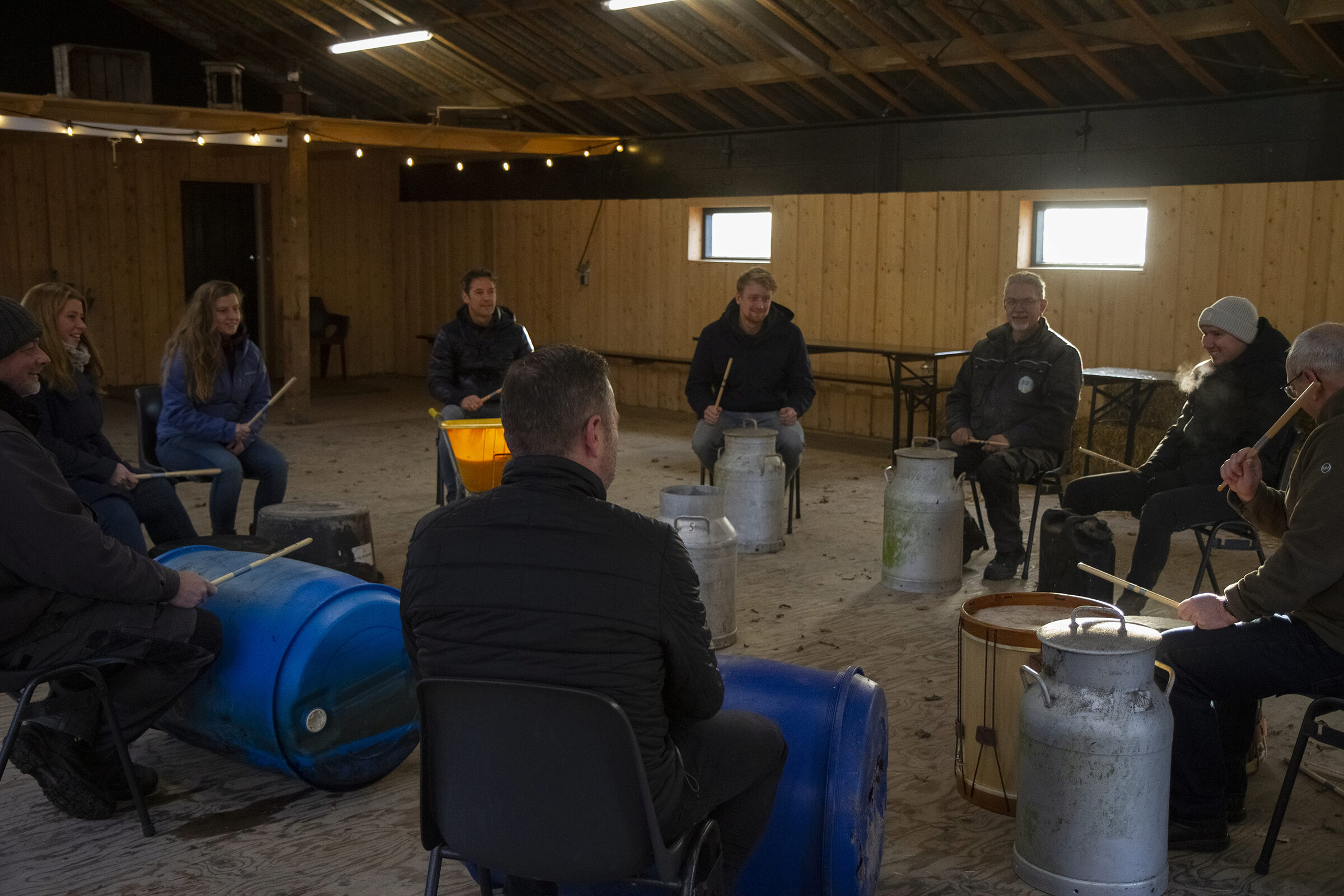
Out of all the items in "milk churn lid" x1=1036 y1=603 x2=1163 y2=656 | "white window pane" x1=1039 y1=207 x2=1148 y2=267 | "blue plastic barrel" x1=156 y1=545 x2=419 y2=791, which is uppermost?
"white window pane" x1=1039 y1=207 x2=1148 y2=267

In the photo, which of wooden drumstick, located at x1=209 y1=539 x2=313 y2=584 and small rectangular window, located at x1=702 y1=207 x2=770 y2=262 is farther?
small rectangular window, located at x1=702 y1=207 x2=770 y2=262

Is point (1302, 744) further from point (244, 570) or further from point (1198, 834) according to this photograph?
point (244, 570)

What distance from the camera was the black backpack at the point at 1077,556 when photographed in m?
4.57

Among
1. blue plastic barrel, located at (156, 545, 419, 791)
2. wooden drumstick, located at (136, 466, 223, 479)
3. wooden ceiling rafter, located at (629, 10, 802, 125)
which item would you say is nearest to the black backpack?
blue plastic barrel, located at (156, 545, 419, 791)

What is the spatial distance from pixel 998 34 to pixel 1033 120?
97 cm

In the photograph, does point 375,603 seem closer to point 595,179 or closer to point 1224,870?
point 1224,870

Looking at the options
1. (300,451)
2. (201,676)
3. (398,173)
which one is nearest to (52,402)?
(201,676)

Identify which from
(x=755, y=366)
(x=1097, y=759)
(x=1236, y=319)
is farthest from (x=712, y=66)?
(x=1097, y=759)

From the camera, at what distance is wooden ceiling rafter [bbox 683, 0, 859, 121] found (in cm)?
919

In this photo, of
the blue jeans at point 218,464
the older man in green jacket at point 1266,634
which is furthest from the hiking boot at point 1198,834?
the blue jeans at point 218,464

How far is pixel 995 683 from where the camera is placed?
3.23 metres

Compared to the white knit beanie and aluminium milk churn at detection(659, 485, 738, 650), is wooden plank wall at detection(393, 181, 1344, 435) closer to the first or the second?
the white knit beanie

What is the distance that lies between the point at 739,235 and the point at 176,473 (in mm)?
7318

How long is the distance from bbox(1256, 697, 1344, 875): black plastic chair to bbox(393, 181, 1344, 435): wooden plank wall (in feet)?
19.1
